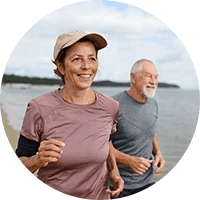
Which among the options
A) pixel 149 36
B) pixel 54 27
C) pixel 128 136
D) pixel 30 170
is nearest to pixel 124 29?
pixel 149 36

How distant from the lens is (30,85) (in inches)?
176

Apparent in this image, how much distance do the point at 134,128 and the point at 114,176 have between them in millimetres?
604

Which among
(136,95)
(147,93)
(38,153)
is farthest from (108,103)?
(38,153)

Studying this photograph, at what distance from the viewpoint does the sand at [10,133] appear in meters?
4.52

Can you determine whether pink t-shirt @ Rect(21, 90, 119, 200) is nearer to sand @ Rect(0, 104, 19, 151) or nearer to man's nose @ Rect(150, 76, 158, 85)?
sand @ Rect(0, 104, 19, 151)

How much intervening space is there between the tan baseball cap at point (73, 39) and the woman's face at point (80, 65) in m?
0.06

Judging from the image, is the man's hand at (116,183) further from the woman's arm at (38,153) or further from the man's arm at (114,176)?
the woman's arm at (38,153)

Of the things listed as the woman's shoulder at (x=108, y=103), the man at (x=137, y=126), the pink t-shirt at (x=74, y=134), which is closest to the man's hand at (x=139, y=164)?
the man at (x=137, y=126)

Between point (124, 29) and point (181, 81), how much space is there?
884mm

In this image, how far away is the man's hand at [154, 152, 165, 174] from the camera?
184 inches

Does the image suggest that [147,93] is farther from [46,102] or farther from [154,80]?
[46,102]

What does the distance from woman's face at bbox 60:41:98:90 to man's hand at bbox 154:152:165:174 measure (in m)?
1.16

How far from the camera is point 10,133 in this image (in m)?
4.58

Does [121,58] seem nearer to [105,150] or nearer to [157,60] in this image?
[157,60]
